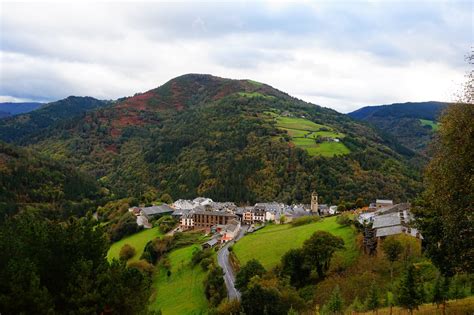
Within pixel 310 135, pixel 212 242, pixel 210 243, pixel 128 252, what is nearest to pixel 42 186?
pixel 128 252

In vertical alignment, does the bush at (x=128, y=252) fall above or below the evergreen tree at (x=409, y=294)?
below

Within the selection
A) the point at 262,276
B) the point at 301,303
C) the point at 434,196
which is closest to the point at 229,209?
the point at 262,276

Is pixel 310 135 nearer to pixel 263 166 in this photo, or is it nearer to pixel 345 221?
pixel 263 166

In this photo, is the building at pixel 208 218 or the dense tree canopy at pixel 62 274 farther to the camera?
the building at pixel 208 218

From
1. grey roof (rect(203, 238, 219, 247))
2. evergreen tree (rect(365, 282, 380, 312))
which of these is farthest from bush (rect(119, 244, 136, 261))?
evergreen tree (rect(365, 282, 380, 312))

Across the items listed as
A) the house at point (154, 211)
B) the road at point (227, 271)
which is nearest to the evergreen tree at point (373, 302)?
the road at point (227, 271)

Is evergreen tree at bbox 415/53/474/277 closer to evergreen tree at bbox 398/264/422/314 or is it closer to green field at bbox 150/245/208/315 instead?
evergreen tree at bbox 398/264/422/314

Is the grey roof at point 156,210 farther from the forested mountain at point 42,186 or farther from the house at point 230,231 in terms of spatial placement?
the forested mountain at point 42,186
